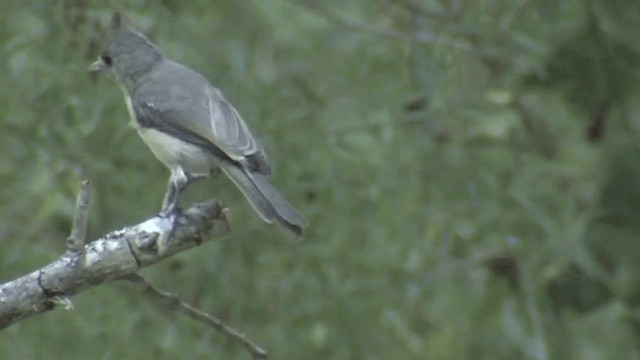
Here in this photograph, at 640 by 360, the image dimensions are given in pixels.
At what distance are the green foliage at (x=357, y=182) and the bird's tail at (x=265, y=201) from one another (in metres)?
0.93

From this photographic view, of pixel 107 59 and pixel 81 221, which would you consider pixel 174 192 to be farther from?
pixel 107 59

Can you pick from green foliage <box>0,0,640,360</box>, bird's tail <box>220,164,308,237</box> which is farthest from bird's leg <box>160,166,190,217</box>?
green foliage <box>0,0,640,360</box>

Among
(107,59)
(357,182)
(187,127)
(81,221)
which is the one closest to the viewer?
(81,221)

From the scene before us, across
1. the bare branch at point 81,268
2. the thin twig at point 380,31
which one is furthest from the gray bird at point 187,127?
the thin twig at point 380,31

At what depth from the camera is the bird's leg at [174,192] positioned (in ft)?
11.5

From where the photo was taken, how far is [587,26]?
508 centimetres

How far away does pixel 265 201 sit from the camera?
3.82 meters

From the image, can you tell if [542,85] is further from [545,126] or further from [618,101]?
[545,126]

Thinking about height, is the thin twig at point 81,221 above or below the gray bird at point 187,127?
above

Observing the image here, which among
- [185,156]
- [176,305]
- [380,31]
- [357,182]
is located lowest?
[357,182]

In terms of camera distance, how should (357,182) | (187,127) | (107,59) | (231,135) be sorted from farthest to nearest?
(357,182), (107,59), (187,127), (231,135)

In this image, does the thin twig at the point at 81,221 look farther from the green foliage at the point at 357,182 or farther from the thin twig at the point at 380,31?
the thin twig at the point at 380,31

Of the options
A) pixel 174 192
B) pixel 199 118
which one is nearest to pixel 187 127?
pixel 199 118

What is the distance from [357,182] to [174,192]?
1491 mm
